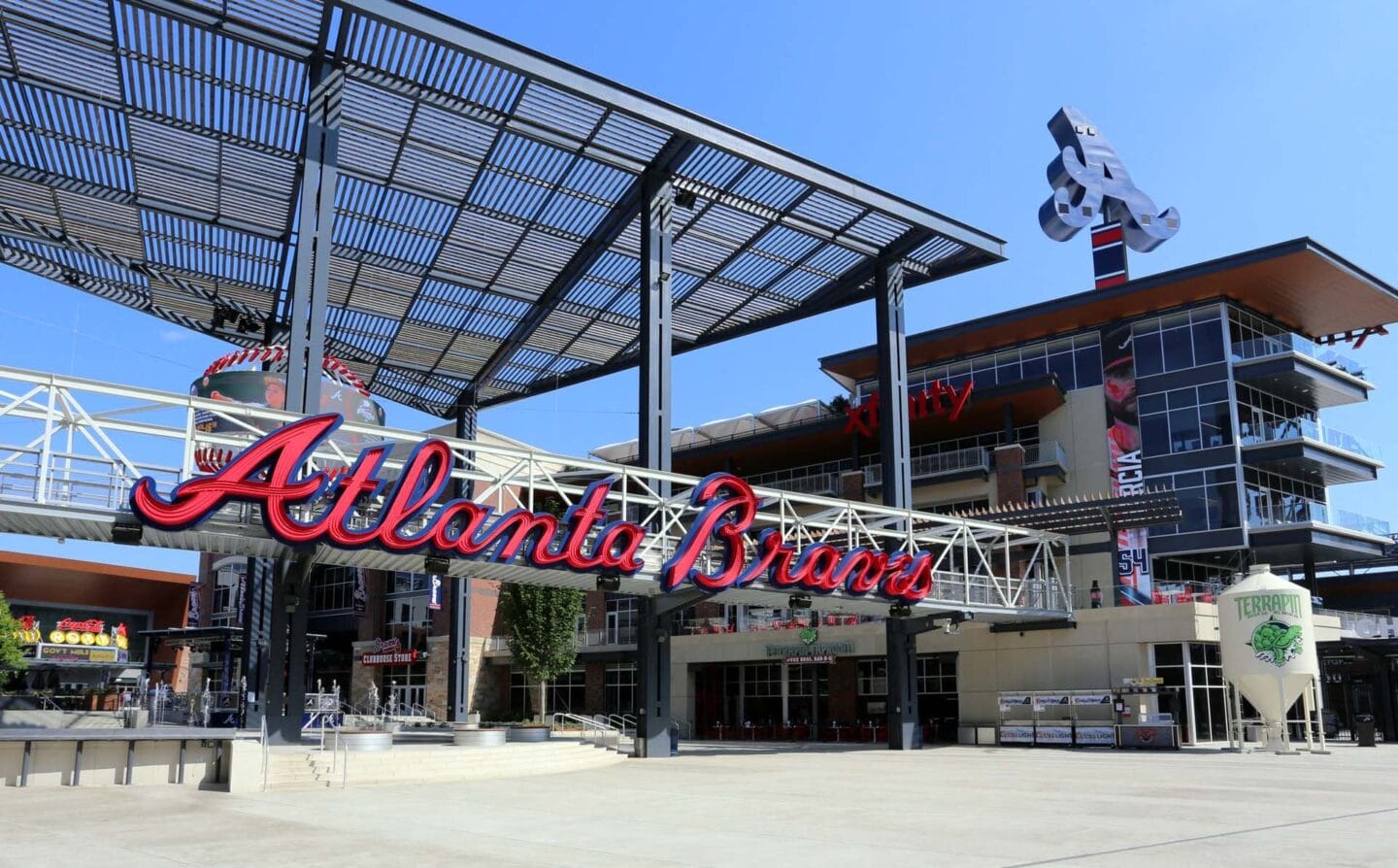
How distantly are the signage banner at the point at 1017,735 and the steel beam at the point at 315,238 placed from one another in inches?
1009

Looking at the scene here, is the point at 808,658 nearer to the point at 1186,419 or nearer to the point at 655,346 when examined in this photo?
the point at 655,346

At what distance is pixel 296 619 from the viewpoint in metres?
27.6

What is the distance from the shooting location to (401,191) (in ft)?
119

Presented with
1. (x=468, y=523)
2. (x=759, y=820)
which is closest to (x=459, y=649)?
(x=468, y=523)

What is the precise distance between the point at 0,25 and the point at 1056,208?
50.2 meters

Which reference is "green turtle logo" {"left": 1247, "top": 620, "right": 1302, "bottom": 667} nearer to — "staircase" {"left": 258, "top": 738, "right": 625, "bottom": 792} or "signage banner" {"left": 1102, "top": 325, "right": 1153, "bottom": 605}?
"signage banner" {"left": 1102, "top": 325, "right": 1153, "bottom": 605}

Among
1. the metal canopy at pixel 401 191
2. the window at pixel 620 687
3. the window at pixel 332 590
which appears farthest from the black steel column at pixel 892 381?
the window at pixel 332 590

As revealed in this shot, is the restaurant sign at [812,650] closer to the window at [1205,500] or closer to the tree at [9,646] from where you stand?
the window at [1205,500]

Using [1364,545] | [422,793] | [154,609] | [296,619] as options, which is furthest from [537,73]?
[154,609]

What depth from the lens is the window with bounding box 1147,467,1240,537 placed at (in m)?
53.7

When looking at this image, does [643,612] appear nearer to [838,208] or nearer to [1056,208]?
[838,208]

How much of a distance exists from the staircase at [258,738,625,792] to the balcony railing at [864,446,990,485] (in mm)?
31007

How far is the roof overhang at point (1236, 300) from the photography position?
52.6 metres

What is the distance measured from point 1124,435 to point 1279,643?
71.4 ft
